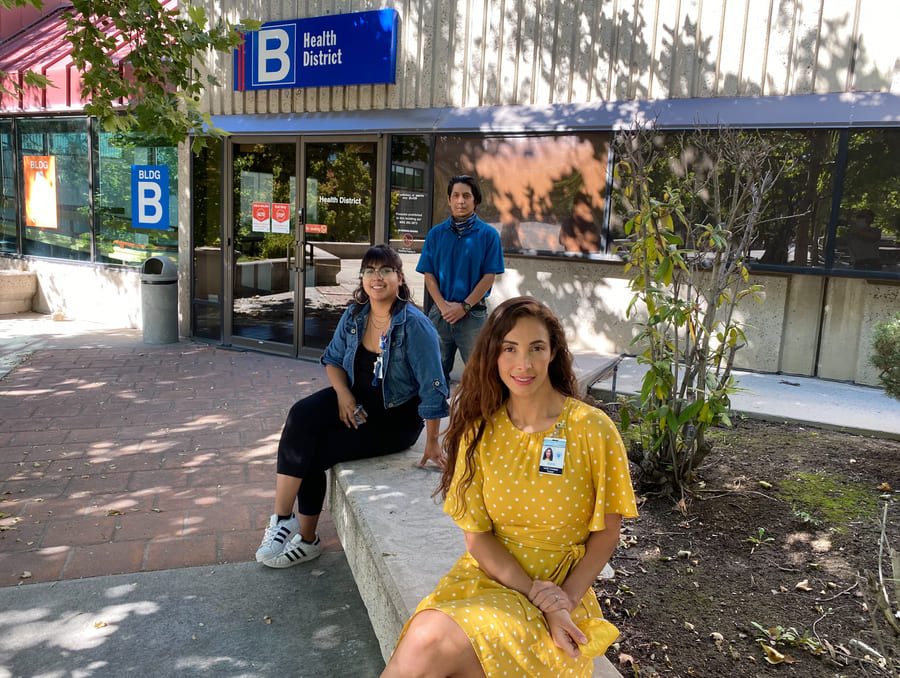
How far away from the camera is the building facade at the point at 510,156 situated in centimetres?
634

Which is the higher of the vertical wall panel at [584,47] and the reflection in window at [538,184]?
the vertical wall panel at [584,47]

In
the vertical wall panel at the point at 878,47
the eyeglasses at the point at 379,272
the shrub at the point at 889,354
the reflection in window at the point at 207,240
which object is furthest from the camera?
the reflection in window at the point at 207,240

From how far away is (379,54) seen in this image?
827 centimetres

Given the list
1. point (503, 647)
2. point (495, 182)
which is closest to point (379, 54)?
point (495, 182)

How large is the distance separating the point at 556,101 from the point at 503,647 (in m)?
6.44

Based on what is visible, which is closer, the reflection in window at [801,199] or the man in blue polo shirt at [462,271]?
the man in blue polo shirt at [462,271]

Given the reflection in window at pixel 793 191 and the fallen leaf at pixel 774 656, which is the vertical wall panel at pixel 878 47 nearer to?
the reflection in window at pixel 793 191

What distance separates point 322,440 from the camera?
143 inches

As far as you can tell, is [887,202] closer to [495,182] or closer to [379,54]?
[495,182]

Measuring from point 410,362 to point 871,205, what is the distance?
4573mm

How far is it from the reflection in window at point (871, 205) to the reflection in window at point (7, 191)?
37.7 ft

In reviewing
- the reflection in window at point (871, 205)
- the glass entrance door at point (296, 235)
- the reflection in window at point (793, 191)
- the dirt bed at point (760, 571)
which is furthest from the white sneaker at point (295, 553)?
the glass entrance door at point (296, 235)

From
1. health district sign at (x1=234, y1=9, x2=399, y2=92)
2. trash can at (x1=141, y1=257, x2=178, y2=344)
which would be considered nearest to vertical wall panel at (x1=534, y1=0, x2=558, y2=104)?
health district sign at (x1=234, y1=9, x2=399, y2=92)

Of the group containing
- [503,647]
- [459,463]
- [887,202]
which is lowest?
[503,647]
